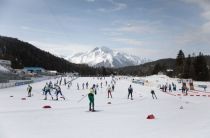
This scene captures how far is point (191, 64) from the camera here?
11294 centimetres

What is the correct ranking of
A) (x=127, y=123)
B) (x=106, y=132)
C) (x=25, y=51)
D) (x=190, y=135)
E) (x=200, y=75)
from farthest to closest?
(x=25, y=51) → (x=200, y=75) → (x=127, y=123) → (x=106, y=132) → (x=190, y=135)

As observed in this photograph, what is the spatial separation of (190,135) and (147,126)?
2.97 meters

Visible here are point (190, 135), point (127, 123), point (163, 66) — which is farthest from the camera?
point (163, 66)

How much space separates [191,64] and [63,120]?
10100 cm

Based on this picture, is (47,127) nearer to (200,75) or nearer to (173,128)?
(173,128)

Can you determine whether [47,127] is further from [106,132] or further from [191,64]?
[191,64]

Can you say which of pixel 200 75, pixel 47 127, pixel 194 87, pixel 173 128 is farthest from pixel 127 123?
pixel 200 75

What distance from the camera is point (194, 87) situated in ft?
204

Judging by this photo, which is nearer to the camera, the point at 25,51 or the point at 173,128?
the point at 173,128

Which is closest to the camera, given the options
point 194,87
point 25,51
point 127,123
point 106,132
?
point 106,132

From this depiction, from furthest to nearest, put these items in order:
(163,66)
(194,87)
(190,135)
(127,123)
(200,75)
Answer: (163,66), (200,75), (194,87), (127,123), (190,135)

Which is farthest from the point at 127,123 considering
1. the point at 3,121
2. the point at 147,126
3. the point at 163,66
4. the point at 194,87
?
the point at 163,66

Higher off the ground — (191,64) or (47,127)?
(191,64)

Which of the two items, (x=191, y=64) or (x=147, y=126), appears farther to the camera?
(x=191, y=64)
